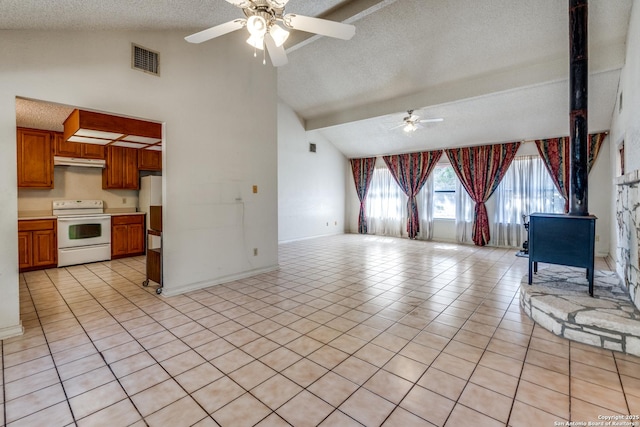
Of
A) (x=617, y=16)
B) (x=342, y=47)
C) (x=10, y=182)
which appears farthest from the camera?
(x=342, y=47)

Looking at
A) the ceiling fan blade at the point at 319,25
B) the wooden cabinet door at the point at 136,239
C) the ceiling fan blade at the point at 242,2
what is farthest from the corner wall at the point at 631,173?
the wooden cabinet door at the point at 136,239

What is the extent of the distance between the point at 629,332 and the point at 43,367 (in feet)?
14.7

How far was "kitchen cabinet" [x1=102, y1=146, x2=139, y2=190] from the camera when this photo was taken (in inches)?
233

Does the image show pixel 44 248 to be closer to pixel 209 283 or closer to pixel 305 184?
pixel 209 283

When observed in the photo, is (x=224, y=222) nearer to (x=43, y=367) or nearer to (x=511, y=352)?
(x=43, y=367)

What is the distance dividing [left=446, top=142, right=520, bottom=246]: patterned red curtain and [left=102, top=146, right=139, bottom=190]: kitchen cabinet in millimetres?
7558

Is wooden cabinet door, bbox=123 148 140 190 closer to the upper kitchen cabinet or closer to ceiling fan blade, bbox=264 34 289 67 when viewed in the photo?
the upper kitchen cabinet

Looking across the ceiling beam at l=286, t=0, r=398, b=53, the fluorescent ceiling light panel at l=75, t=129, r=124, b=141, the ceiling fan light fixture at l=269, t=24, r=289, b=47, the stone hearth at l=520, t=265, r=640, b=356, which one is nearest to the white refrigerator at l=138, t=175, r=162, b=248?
the fluorescent ceiling light panel at l=75, t=129, r=124, b=141

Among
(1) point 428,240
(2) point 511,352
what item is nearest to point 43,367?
(2) point 511,352

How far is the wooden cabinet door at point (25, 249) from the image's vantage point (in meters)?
4.76

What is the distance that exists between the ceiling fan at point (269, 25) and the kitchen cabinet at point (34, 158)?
14.5 ft

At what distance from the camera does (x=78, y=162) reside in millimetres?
5480

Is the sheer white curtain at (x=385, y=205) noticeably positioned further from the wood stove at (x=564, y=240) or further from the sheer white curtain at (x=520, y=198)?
the wood stove at (x=564, y=240)

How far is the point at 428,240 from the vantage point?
334 inches
